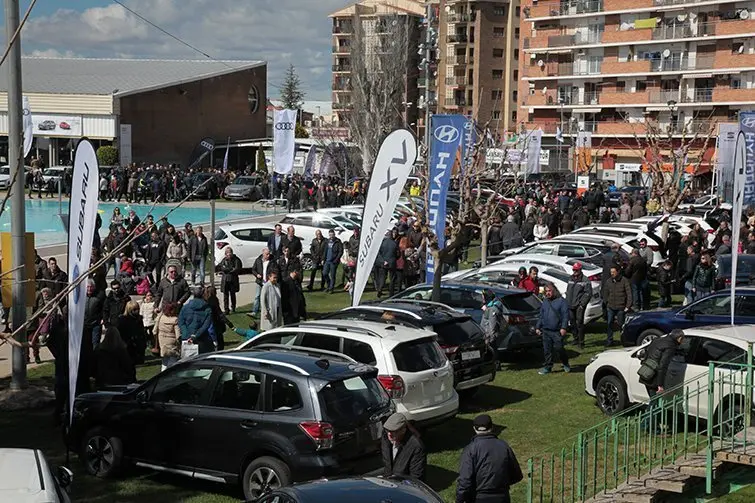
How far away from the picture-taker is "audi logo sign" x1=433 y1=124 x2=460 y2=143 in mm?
20172

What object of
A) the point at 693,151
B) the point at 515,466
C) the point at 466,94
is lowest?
the point at 515,466

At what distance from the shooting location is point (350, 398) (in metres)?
10.0

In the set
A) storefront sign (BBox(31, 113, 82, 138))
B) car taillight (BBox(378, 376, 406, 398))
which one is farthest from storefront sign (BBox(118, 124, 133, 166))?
car taillight (BBox(378, 376, 406, 398))

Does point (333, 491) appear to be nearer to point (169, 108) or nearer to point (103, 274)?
point (103, 274)

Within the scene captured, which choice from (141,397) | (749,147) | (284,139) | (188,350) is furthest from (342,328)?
(284,139)

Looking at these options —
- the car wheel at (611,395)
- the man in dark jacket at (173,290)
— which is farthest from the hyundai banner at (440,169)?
the car wheel at (611,395)

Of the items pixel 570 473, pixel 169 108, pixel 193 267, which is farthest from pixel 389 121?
pixel 570 473

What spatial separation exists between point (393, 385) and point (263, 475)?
2339 mm

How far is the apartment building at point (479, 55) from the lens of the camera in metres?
90.8

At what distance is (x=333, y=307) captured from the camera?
924 inches

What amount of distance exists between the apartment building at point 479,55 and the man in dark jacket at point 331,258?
6591 cm

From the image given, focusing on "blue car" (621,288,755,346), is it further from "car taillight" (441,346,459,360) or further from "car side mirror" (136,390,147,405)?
"car side mirror" (136,390,147,405)

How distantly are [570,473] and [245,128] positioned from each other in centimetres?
7092

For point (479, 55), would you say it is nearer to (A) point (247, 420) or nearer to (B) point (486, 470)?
(A) point (247, 420)
